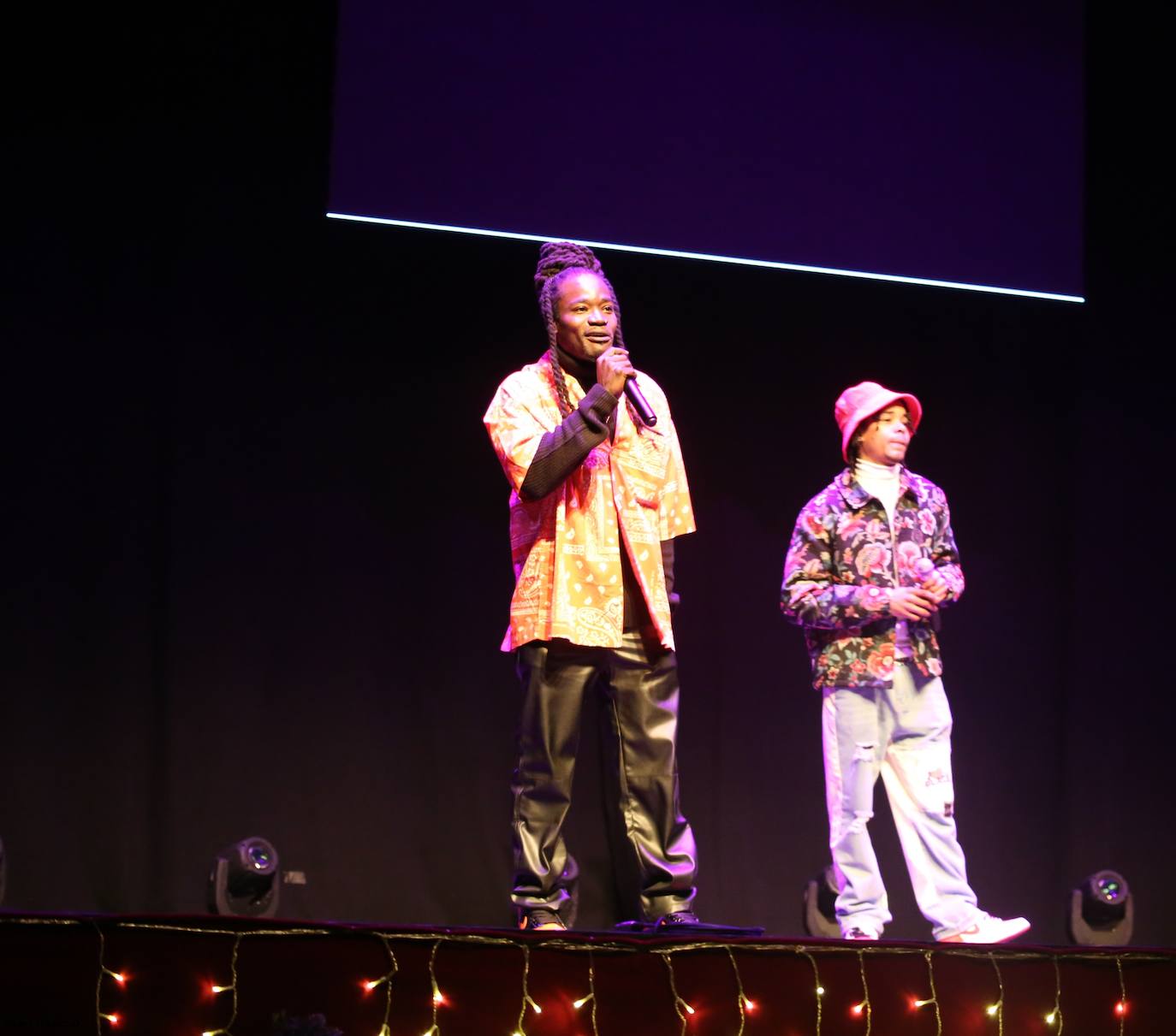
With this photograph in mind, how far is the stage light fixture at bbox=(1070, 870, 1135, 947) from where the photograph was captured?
4.11 metres

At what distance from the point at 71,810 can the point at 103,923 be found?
1.42 m

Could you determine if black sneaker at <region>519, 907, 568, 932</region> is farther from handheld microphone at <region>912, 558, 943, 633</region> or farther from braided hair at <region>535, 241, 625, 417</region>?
handheld microphone at <region>912, 558, 943, 633</region>

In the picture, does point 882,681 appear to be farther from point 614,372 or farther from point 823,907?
point 614,372

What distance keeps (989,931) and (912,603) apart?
2.58 ft

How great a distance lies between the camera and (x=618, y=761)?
3.04 meters

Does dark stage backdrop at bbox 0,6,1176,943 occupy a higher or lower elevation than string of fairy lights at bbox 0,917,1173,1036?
higher

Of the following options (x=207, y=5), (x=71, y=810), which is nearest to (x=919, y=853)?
(x=71, y=810)

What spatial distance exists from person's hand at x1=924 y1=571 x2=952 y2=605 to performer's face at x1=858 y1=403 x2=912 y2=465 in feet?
1.25

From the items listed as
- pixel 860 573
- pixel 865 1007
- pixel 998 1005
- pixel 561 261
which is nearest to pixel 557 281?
pixel 561 261

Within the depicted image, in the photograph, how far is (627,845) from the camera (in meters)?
3.02

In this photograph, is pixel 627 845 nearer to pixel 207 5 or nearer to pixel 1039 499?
pixel 1039 499

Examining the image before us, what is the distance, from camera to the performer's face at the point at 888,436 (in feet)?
12.1

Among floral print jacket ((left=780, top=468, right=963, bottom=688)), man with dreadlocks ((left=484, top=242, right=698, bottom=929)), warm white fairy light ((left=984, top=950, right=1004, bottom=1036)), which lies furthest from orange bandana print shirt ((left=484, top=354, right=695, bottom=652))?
warm white fairy light ((left=984, top=950, right=1004, bottom=1036))

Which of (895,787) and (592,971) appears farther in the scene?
(895,787)
